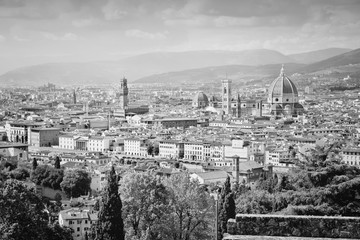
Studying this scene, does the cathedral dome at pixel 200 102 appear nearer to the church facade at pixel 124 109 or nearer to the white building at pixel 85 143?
the church facade at pixel 124 109

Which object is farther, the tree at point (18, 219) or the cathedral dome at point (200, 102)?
the cathedral dome at point (200, 102)

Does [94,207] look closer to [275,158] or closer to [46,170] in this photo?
[46,170]

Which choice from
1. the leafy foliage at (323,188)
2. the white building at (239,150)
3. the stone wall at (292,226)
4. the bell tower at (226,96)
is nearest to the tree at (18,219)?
the leafy foliage at (323,188)

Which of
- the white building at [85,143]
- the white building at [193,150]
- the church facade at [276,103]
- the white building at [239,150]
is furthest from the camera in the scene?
the church facade at [276,103]

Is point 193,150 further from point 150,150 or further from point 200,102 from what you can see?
point 200,102

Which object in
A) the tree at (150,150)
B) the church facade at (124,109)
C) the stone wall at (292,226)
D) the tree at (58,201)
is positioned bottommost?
the tree at (150,150)

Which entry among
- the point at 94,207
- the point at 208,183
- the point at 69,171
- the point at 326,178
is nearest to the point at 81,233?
the point at 94,207
